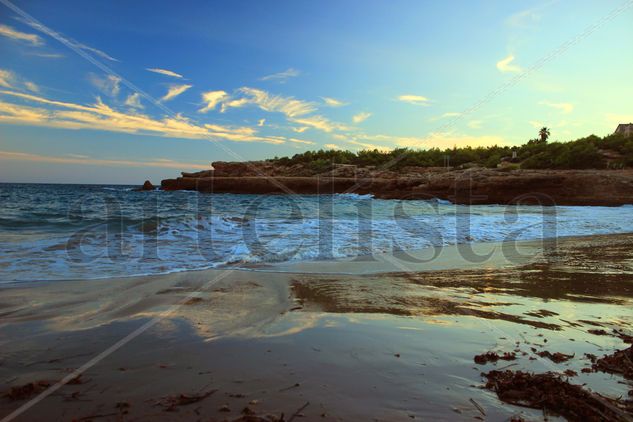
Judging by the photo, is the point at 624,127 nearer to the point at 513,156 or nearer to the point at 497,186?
the point at 513,156

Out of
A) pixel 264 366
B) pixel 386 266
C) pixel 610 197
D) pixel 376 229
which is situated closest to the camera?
pixel 264 366

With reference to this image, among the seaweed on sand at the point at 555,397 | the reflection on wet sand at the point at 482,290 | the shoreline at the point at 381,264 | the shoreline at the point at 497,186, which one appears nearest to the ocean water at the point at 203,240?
the shoreline at the point at 381,264

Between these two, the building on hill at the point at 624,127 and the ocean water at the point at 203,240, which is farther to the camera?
the building on hill at the point at 624,127

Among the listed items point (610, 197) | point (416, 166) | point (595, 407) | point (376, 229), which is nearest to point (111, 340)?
point (595, 407)

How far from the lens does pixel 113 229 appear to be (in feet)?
31.4

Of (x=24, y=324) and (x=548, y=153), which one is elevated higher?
(x=548, y=153)

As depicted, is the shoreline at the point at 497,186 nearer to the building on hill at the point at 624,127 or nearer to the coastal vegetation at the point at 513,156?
the coastal vegetation at the point at 513,156

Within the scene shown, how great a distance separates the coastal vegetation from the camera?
34031mm

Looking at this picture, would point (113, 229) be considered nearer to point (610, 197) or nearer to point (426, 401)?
point (426, 401)

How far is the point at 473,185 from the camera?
25.9m

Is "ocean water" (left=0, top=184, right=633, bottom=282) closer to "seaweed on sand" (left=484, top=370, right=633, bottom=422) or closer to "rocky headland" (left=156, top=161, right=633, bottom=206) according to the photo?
"seaweed on sand" (left=484, top=370, right=633, bottom=422)

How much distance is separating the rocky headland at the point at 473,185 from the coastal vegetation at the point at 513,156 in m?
3.29

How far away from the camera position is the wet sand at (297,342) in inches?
74.8

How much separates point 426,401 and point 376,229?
9190mm
